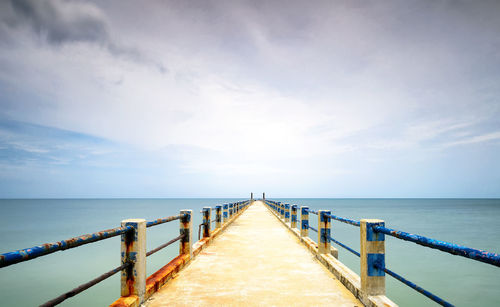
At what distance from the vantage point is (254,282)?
4746mm

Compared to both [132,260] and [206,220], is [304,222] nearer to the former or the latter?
[206,220]

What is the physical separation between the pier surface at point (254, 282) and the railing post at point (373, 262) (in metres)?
0.35

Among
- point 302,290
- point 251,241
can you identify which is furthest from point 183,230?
point 251,241

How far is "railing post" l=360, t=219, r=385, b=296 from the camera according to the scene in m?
3.66

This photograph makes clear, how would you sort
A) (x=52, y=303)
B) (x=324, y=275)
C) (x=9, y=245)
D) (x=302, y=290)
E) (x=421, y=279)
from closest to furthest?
1. (x=52, y=303)
2. (x=302, y=290)
3. (x=324, y=275)
4. (x=421, y=279)
5. (x=9, y=245)

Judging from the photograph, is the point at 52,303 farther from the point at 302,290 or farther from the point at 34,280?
the point at 34,280

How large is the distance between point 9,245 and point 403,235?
41.9 m

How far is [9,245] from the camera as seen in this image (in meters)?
Answer: 31.2

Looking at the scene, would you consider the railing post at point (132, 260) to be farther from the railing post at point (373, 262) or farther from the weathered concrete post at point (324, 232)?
the weathered concrete post at point (324, 232)

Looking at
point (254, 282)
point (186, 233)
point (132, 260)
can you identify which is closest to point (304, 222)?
point (186, 233)

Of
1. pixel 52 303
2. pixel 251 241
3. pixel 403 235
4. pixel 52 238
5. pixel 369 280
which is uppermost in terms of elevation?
pixel 403 235

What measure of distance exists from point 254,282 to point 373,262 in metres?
2.08

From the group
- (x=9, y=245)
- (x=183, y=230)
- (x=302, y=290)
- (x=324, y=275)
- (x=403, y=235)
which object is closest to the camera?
(x=403, y=235)

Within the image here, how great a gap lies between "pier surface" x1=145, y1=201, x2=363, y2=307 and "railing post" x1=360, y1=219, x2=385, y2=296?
0.35 m
